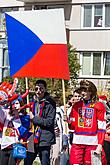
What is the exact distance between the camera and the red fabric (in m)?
7.50

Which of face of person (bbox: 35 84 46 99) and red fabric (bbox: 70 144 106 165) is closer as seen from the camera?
red fabric (bbox: 70 144 106 165)

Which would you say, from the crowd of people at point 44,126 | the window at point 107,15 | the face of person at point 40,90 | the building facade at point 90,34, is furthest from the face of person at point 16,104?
the window at point 107,15

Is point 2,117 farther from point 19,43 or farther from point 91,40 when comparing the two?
point 91,40

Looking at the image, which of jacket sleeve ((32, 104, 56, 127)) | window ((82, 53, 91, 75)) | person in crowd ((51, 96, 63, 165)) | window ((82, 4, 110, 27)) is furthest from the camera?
window ((82, 53, 91, 75))

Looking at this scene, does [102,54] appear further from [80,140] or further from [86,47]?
[80,140]

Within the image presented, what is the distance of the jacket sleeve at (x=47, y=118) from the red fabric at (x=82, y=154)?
524 mm

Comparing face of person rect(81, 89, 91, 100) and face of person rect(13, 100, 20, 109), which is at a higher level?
face of person rect(81, 89, 91, 100)

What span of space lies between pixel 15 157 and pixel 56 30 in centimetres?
→ 222

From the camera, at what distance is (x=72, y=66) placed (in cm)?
2709

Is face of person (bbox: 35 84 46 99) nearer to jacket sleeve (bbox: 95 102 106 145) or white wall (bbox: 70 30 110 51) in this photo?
jacket sleeve (bbox: 95 102 106 145)

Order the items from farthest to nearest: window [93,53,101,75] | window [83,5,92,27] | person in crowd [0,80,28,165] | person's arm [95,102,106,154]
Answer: window [83,5,92,27] < window [93,53,101,75] < person in crowd [0,80,28,165] < person's arm [95,102,106,154]

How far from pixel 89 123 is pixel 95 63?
74.7 ft

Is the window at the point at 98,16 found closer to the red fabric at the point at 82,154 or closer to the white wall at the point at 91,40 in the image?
the white wall at the point at 91,40

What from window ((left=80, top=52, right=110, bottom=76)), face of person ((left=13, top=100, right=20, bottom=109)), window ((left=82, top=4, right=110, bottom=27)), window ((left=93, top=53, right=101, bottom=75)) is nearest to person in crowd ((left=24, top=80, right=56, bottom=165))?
face of person ((left=13, top=100, right=20, bottom=109))
